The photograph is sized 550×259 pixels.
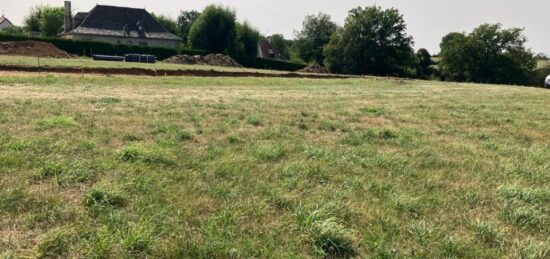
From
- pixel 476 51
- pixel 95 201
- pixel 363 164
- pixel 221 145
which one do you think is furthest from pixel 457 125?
pixel 476 51

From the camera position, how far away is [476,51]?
6569 cm

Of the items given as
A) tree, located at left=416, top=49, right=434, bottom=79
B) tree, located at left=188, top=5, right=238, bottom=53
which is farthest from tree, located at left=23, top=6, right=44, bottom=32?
tree, located at left=416, top=49, right=434, bottom=79

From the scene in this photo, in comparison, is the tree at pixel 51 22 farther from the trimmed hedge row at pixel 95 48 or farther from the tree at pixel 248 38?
the tree at pixel 248 38

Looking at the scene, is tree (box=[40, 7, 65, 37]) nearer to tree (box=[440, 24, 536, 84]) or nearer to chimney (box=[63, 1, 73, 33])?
chimney (box=[63, 1, 73, 33])

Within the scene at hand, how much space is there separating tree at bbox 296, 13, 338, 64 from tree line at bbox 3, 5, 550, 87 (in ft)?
64.3

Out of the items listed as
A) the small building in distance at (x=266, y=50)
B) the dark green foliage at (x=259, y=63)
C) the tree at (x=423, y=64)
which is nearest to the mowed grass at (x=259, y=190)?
the dark green foliage at (x=259, y=63)

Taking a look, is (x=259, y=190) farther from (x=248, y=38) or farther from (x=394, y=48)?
(x=248, y=38)

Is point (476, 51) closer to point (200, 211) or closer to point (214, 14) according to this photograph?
point (214, 14)

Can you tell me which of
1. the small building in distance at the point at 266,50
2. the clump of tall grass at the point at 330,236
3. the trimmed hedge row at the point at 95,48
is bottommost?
the clump of tall grass at the point at 330,236

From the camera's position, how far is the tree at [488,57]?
64.2m

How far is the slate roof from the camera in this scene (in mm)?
68625

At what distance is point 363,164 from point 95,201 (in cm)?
352

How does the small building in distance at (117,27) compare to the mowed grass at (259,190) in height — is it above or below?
above

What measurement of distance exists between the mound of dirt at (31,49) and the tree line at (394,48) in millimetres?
29822
